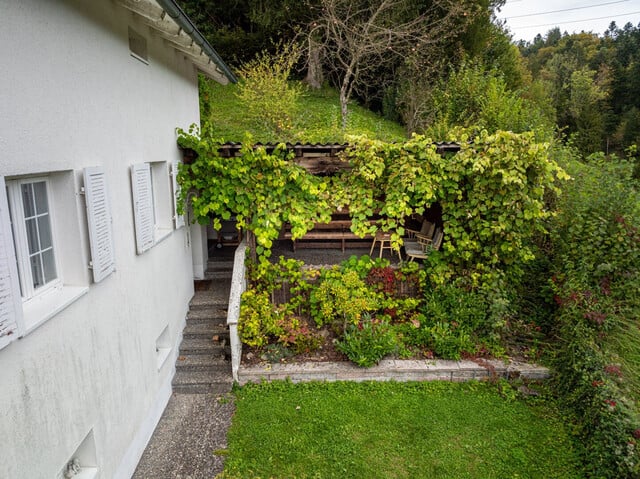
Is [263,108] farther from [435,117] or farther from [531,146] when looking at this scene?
[531,146]

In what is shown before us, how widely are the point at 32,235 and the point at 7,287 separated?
0.98 m

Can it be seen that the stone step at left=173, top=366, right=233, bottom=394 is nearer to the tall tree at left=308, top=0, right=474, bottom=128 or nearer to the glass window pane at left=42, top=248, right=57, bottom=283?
the glass window pane at left=42, top=248, right=57, bottom=283

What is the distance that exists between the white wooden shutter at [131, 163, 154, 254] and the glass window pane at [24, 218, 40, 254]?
6.07 ft

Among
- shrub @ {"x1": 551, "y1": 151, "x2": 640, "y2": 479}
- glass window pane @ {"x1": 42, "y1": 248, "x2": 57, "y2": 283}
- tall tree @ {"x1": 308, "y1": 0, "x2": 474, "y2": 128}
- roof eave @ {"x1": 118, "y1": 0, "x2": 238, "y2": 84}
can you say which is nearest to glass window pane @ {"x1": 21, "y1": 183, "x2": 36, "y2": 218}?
glass window pane @ {"x1": 42, "y1": 248, "x2": 57, "y2": 283}

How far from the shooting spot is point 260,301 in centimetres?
800

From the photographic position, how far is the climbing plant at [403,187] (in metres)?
7.67

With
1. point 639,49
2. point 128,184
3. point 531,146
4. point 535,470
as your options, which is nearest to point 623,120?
point 639,49

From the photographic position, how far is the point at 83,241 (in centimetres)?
428

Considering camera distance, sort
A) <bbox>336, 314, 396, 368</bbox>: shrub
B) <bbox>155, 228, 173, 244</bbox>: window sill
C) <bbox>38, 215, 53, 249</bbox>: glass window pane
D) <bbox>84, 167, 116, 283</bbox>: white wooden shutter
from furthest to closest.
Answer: <bbox>336, 314, 396, 368</bbox>: shrub → <bbox>155, 228, 173, 244</bbox>: window sill → <bbox>84, 167, 116, 283</bbox>: white wooden shutter → <bbox>38, 215, 53, 249</bbox>: glass window pane

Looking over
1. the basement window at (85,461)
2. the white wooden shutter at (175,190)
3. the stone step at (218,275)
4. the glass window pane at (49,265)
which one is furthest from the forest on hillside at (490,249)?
the glass window pane at (49,265)

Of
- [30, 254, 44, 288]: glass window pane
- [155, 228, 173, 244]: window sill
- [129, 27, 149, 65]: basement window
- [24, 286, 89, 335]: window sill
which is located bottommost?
[24, 286, 89, 335]: window sill

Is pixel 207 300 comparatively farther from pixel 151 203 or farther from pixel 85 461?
pixel 85 461

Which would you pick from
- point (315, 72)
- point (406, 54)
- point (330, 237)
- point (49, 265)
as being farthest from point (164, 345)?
point (315, 72)

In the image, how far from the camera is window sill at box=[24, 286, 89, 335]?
3377 mm
